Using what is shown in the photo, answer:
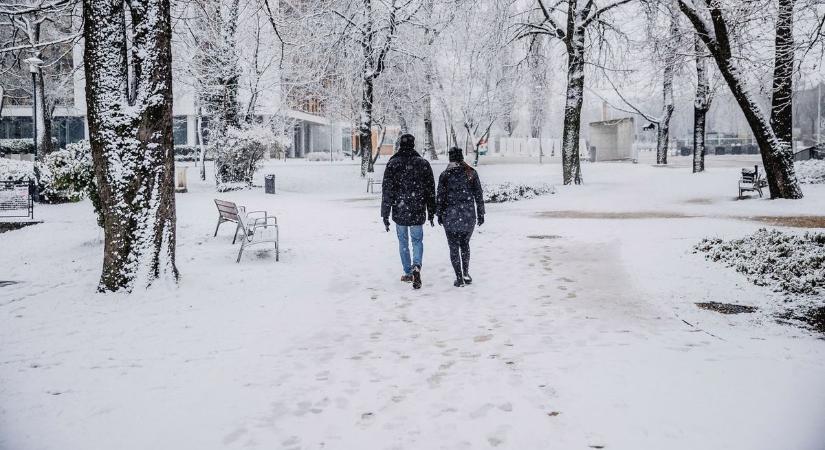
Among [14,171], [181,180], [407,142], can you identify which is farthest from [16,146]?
[407,142]

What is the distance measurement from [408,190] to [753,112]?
11672 millimetres

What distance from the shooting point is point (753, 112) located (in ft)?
50.5

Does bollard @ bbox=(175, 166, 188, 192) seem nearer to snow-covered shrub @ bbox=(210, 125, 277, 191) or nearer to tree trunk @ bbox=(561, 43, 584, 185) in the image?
snow-covered shrub @ bbox=(210, 125, 277, 191)

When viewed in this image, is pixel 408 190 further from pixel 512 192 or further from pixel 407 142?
pixel 512 192

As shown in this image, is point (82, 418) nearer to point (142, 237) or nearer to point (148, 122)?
point (142, 237)

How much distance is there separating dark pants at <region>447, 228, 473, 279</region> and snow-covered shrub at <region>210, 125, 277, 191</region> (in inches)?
677

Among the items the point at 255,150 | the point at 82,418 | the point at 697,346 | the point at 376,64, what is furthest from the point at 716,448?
the point at 376,64

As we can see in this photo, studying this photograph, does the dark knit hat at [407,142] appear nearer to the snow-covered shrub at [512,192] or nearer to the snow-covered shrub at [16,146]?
Result: the snow-covered shrub at [512,192]

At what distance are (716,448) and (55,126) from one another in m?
57.3

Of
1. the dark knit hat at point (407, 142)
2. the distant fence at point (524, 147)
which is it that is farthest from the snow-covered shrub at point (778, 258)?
the distant fence at point (524, 147)

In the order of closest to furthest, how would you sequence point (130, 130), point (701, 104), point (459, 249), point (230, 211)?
point (130, 130), point (459, 249), point (230, 211), point (701, 104)

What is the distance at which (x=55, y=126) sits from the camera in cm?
5062

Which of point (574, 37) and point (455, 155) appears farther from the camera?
point (574, 37)

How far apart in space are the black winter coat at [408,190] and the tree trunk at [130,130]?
8.80ft
